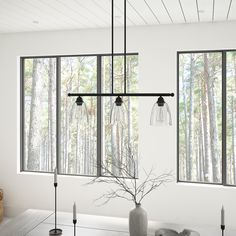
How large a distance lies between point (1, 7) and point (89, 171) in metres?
2.28

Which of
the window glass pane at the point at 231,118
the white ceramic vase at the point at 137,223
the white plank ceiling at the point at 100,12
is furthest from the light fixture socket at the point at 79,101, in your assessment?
the window glass pane at the point at 231,118

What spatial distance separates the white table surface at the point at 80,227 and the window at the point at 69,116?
1.76 metres

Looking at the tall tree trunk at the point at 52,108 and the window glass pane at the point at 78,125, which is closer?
the window glass pane at the point at 78,125

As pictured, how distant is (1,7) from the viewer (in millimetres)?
3266

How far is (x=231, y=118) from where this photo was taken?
3.96 metres

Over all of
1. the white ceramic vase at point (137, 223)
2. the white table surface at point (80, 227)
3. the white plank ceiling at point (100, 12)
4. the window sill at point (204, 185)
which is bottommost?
the white table surface at point (80, 227)

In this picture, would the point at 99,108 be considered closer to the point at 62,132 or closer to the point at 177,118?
the point at 62,132

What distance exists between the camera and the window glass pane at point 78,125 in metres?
4.43

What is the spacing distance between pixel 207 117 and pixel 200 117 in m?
0.08

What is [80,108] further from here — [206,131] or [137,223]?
[206,131]

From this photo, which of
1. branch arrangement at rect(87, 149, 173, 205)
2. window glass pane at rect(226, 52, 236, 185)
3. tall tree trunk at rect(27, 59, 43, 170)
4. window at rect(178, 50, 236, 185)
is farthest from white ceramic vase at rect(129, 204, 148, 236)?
tall tree trunk at rect(27, 59, 43, 170)

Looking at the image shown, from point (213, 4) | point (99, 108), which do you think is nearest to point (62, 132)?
point (99, 108)

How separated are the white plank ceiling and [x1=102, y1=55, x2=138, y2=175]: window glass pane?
0.55m

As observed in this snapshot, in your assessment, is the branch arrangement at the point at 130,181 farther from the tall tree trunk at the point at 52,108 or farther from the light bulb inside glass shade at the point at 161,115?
the light bulb inside glass shade at the point at 161,115
